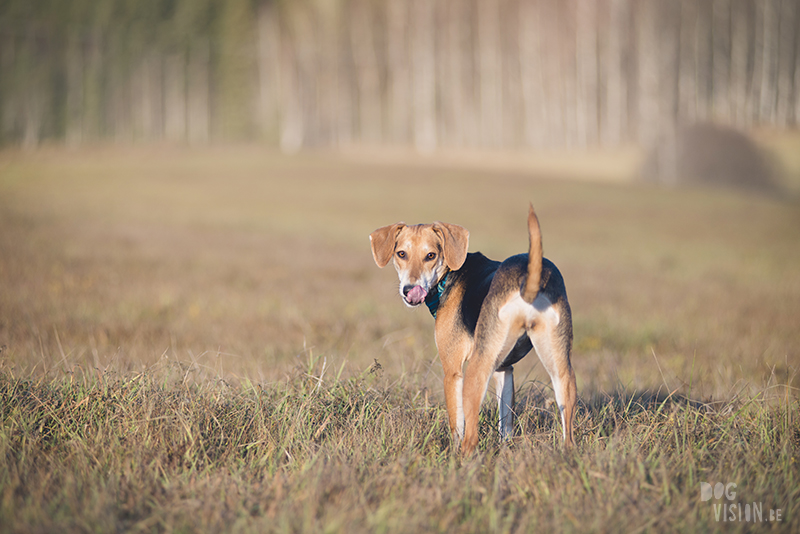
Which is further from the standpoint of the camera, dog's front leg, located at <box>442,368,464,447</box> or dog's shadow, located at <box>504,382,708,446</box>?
dog's shadow, located at <box>504,382,708,446</box>

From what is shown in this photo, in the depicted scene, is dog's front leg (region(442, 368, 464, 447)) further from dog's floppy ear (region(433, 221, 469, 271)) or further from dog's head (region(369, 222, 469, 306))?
dog's floppy ear (region(433, 221, 469, 271))

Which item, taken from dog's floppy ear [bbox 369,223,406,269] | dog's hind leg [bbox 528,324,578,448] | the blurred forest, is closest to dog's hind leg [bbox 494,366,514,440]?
dog's hind leg [bbox 528,324,578,448]

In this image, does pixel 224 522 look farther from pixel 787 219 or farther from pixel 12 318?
pixel 787 219

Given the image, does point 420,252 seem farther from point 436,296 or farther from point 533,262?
point 533,262

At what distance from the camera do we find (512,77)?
47938 mm

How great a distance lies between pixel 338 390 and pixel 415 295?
34.3 inches

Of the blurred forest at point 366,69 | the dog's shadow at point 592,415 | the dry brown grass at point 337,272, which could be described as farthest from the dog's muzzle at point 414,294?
the blurred forest at point 366,69

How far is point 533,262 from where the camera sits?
8.54 ft

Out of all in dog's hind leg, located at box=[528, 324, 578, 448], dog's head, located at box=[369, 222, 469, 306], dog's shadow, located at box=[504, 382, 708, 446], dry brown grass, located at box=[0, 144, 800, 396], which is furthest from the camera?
dry brown grass, located at box=[0, 144, 800, 396]

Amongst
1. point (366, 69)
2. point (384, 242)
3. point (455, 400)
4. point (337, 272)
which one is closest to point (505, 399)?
point (455, 400)

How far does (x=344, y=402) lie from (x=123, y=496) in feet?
4.51

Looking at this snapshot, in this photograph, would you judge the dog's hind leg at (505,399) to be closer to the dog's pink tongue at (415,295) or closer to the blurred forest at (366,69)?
the dog's pink tongue at (415,295)

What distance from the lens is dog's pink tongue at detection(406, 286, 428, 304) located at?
313 cm

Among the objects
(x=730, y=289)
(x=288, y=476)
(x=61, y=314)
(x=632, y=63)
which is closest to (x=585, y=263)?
(x=730, y=289)
